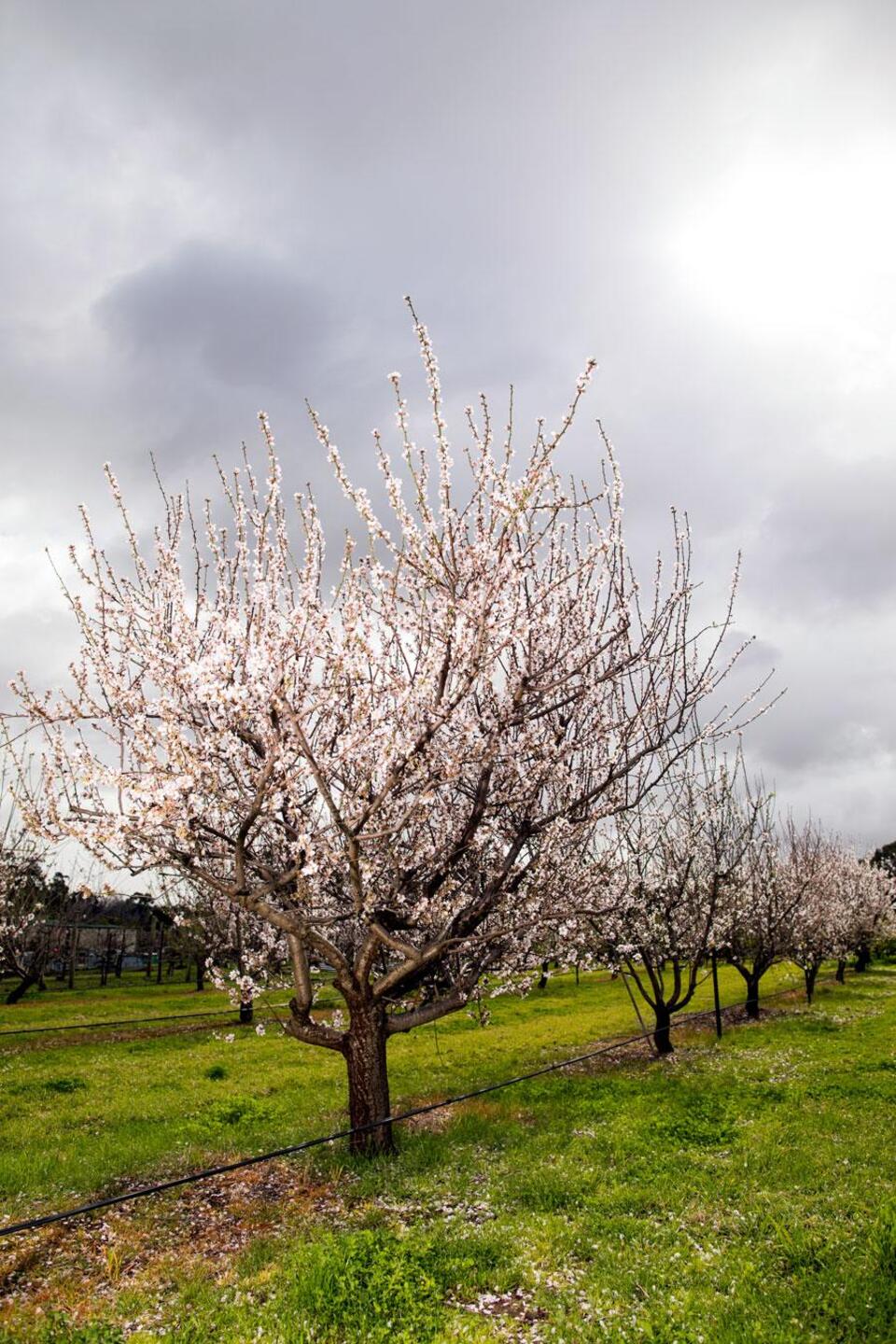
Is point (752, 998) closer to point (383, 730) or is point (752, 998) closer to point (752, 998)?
point (752, 998)

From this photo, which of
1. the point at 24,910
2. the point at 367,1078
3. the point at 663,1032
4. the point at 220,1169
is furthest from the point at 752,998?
the point at 24,910

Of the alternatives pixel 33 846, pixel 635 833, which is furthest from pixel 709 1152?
pixel 33 846

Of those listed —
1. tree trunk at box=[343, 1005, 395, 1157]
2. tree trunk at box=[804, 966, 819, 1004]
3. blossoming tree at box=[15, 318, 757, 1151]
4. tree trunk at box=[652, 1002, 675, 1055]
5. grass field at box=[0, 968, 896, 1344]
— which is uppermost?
blossoming tree at box=[15, 318, 757, 1151]

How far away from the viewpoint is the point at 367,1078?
11547 millimetres

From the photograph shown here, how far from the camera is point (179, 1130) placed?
14867mm

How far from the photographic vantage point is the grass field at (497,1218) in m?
6.55

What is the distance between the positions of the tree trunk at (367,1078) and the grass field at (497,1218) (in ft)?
1.58

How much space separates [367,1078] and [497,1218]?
10.9 ft

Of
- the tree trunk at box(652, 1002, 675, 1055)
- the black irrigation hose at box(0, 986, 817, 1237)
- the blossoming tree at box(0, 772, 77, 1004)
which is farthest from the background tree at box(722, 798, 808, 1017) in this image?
the blossoming tree at box(0, 772, 77, 1004)

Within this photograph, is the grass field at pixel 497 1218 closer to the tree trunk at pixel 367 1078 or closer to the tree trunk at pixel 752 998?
the tree trunk at pixel 367 1078

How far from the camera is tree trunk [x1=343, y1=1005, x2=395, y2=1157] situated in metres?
11.5

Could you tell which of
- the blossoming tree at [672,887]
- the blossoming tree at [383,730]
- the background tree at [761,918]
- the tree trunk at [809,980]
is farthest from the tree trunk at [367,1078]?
the tree trunk at [809,980]

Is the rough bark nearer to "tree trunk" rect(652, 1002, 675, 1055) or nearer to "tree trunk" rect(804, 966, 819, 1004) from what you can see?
"tree trunk" rect(804, 966, 819, 1004)

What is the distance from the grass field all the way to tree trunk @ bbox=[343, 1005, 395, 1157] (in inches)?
19.0
